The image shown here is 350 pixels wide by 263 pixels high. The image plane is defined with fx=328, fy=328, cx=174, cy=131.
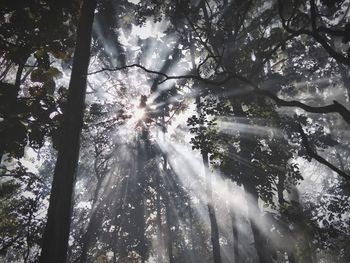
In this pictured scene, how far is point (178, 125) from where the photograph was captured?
25.6 meters

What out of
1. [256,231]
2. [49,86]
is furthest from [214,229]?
[49,86]

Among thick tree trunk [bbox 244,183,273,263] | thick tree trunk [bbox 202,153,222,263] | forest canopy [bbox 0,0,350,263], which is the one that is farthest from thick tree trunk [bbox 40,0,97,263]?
thick tree trunk [bbox 202,153,222,263]

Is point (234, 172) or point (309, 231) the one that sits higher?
point (234, 172)

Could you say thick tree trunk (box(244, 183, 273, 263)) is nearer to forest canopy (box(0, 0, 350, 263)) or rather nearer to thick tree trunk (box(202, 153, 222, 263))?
forest canopy (box(0, 0, 350, 263))

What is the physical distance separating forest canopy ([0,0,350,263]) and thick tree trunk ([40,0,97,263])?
0.01 metres

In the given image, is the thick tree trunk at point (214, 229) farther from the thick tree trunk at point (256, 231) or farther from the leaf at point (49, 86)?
the leaf at point (49, 86)

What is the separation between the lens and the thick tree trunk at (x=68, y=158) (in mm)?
3772

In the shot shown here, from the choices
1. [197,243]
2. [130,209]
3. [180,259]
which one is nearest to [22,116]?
[130,209]

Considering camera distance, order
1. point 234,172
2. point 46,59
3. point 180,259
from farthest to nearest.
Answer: point 180,259 < point 234,172 < point 46,59

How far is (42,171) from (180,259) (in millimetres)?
21994

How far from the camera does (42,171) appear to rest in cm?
4509

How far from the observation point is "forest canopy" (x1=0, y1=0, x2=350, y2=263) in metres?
4.01

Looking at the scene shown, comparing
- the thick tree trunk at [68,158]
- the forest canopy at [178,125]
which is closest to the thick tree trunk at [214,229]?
the forest canopy at [178,125]

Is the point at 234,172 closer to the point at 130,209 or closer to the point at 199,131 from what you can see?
the point at 199,131
